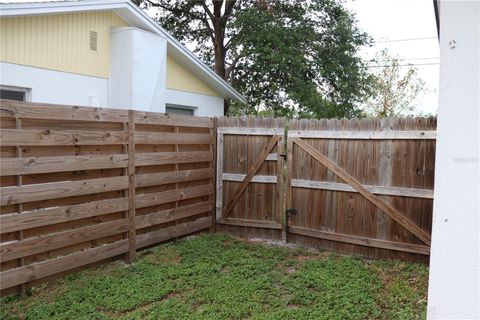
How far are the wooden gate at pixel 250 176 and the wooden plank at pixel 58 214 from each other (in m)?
2.09

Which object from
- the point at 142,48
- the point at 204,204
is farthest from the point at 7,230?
the point at 142,48

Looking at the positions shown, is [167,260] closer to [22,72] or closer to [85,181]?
[85,181]

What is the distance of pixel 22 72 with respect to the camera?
6180mm

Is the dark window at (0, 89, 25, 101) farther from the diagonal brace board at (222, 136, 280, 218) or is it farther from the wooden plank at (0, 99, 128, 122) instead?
the diagonal brace board at (222, 136, 280, 218)

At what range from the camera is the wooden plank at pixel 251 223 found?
6.45m

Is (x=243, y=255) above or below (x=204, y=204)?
below

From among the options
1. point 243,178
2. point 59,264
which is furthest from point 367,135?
point 59,264

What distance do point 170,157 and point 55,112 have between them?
6.30 ft

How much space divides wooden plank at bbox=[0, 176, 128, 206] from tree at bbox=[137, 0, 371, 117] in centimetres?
724

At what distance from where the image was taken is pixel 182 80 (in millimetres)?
9656

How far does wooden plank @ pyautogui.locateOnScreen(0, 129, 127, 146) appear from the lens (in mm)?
3826

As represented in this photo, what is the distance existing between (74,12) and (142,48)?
1.35m

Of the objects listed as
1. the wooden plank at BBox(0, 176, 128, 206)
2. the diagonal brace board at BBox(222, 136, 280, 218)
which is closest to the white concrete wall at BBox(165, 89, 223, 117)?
the diagonal brace board at BBox(222, 136, 280, 218)

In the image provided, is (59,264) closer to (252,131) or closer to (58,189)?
(58,189)
